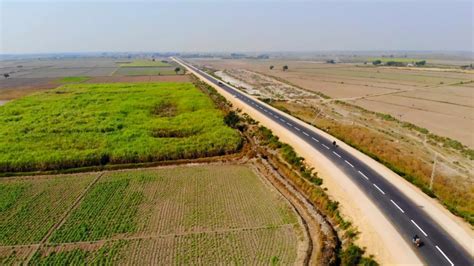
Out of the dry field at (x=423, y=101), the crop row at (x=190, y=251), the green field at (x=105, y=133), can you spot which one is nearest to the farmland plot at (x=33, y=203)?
the crop row at (x=190, y=251)

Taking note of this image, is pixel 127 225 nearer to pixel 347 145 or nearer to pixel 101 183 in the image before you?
pixel 101 183

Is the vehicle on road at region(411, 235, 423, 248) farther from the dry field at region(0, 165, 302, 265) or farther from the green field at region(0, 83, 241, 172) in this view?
the green field at region(0, 83, 241, 172)

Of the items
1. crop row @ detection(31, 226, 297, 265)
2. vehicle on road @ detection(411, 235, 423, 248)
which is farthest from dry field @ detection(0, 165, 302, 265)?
vehicle on road @ detection(411, 235, 423, 248)

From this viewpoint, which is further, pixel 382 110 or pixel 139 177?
pixel 382 110

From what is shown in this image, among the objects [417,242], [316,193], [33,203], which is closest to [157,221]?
[33,203]

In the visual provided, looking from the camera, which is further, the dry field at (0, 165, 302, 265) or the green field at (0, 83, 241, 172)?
the green field at (0, 83, 241, 172)

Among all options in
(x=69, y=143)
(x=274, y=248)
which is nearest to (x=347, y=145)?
(x=274, y=248)

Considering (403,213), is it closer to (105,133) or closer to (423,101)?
(105,133)
